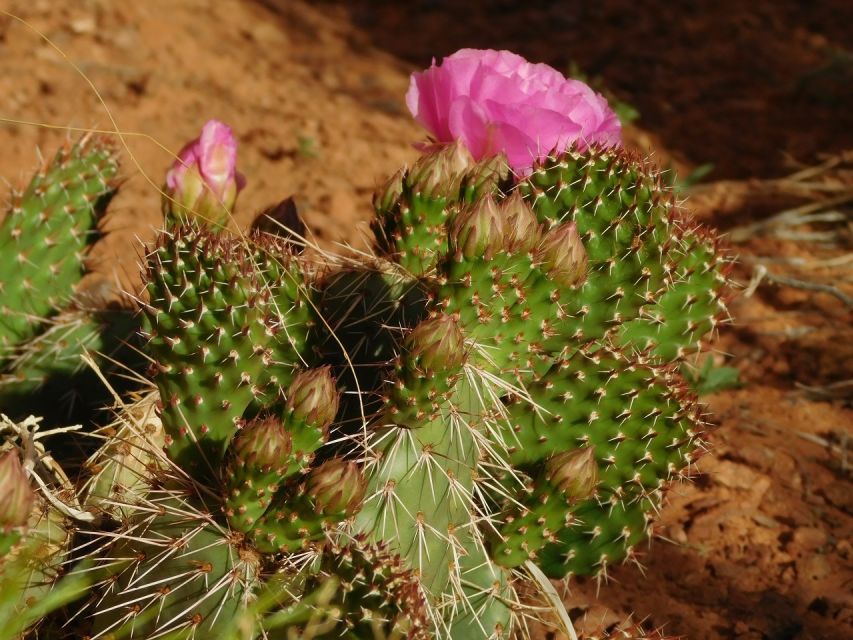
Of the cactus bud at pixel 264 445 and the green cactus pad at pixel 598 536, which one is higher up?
the cactus bud at pixel 264 445

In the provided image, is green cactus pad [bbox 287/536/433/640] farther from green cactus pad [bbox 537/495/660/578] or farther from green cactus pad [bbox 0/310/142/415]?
green cactus pad [bbox 0/310/142/415]

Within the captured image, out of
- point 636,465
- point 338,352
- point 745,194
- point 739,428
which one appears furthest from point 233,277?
point 745,194

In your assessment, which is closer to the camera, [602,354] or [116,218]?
[602,354]

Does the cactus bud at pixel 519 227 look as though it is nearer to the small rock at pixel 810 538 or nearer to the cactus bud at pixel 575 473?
the cactus bud at pixel 575 473

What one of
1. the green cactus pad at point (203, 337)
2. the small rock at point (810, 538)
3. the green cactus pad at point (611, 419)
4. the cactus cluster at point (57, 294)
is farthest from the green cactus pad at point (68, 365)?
the small rock at point (810, 538)

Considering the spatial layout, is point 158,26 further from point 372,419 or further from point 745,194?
point 372,419

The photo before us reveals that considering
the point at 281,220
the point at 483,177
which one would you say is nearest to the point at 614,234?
the point at 483,177
